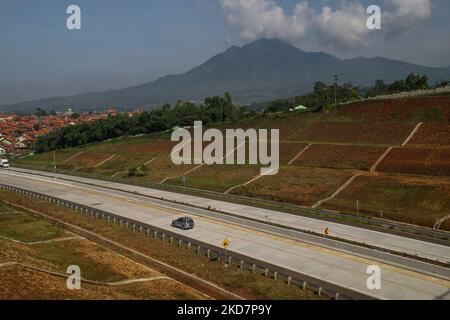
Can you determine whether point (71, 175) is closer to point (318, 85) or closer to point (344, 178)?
point (344, 178)

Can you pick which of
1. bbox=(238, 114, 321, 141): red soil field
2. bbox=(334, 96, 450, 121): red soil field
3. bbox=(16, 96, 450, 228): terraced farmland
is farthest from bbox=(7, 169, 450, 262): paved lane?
bbox=(334, 96, 450, 121): red soil field

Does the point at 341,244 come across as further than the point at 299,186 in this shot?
No

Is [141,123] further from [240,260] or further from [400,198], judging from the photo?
[240,260]

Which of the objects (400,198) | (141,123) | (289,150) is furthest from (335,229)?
(141,123)

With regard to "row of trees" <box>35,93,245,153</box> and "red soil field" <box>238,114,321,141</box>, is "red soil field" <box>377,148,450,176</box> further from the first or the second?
"row of trees" <box>35,93,245,153</box>

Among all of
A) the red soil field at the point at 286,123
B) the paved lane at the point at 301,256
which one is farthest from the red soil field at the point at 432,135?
the paved lane at the point at 301,256

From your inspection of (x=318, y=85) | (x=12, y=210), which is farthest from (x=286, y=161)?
(x=318, y=85)
